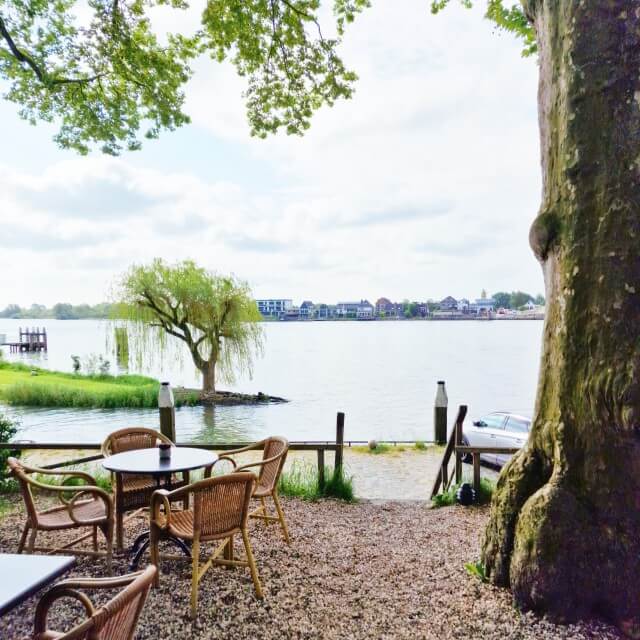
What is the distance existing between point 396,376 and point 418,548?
91.6 ft

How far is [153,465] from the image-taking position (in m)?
3.72

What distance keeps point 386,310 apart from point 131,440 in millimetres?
87411

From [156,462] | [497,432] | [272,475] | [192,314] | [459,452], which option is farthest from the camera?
[192,314]

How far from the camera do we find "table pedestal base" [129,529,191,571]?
3.52 meters

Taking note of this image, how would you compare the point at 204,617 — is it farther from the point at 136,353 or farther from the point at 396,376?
the point at 396,376

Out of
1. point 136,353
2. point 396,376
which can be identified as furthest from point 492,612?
point 396,376

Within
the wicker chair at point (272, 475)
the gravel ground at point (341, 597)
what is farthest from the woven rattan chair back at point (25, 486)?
the wicker chair at point (272, 475)

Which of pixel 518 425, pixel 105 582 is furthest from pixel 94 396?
pixel 105 582

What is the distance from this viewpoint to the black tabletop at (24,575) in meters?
1.77

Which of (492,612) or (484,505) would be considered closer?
(492,612)

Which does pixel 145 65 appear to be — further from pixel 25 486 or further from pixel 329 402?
pixel 329 402

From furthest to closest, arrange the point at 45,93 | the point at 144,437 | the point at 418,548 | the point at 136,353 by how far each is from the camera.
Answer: the point at 136,353 < the point at 45,93 < the point at 144,437 < the point at 418,548

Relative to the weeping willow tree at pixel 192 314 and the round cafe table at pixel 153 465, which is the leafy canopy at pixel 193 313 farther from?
the round cafe table at pixel 153 465

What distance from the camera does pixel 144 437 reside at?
479cm
